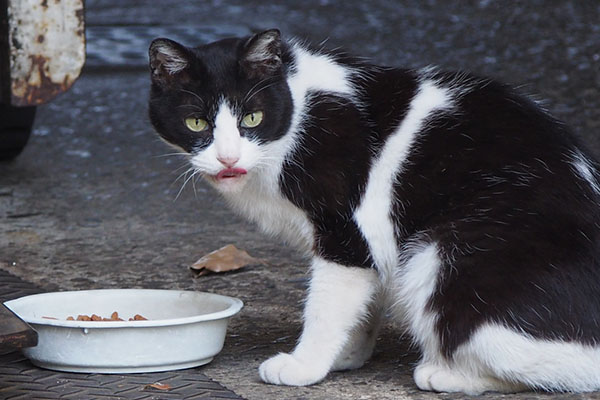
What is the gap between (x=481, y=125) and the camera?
2.77 m

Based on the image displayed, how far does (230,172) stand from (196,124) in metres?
0.16

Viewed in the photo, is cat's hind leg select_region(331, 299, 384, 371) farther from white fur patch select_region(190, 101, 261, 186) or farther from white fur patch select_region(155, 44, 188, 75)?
white fur patch select_region(155, 44, 188, 75)

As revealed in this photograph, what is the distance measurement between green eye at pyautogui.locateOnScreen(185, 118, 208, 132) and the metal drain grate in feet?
2.12

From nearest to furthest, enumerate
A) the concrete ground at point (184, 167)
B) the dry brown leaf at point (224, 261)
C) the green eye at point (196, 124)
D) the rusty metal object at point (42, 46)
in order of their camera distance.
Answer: the green eye at point (196, 124), the concrete ground at point (184, 167), the dry brown leaf at point (224, 261), the rusty metal object at point (42, 46)

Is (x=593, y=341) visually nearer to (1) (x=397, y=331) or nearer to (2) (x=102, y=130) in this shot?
(1) (x=397, y=331)

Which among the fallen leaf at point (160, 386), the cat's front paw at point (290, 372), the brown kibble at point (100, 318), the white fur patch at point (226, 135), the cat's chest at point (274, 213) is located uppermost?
the white fur patch at point (226, 135)

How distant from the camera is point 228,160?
265 cm

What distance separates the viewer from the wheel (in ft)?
16.5

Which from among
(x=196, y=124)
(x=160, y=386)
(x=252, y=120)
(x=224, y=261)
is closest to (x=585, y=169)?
(x=252, y=120)

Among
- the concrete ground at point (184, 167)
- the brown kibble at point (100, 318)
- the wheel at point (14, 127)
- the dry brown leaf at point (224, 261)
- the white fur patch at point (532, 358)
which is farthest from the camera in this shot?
the wheel at point (14, 127)

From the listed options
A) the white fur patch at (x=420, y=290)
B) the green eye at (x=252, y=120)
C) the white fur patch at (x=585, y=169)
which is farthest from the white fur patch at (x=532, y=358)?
the green eye at (x=252, y=120)

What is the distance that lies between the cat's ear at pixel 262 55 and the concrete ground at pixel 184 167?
58 cm

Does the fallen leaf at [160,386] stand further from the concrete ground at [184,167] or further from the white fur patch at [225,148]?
the white fur patch at [225,148]

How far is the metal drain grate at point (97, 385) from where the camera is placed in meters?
2.53
